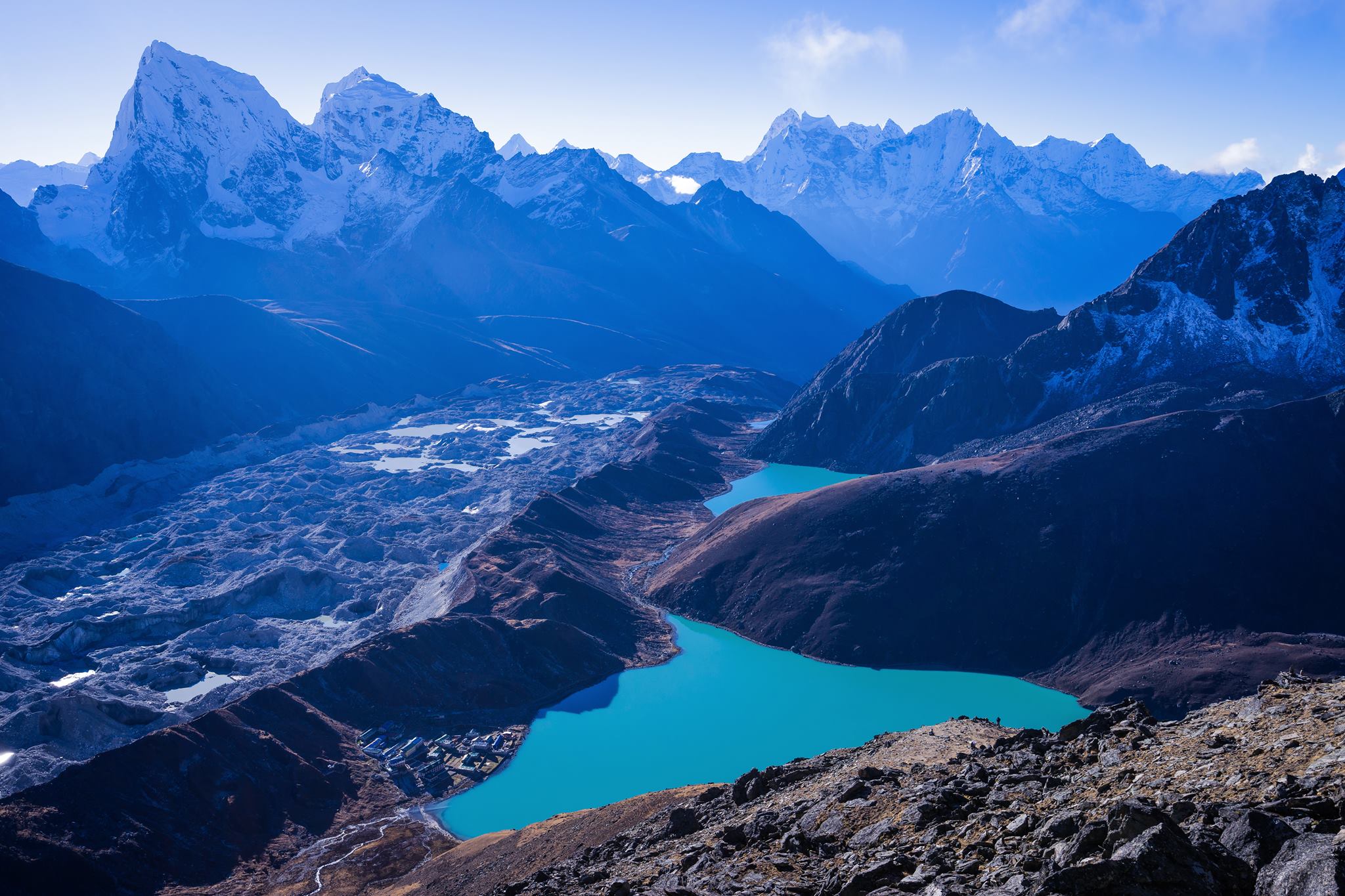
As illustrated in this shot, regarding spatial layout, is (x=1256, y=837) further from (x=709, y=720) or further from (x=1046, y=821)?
(x=709, y=720)

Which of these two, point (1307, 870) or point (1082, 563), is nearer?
point (1307, 870)

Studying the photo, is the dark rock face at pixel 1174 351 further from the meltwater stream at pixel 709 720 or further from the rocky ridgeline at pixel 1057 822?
the rocky ridgeline at pixel 1057 822

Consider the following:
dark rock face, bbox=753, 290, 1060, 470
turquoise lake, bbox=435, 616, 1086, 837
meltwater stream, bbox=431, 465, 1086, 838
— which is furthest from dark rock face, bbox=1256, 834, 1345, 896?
dark rock face, bbox=753, 290, 1060, 470

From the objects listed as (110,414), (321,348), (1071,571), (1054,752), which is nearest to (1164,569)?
(1071,571)

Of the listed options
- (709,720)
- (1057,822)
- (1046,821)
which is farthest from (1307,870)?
(709,720)

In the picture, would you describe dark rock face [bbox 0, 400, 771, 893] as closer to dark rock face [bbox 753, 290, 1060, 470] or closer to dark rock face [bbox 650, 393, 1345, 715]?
dark rock face [bbox 650, 393, 1345, 715]
